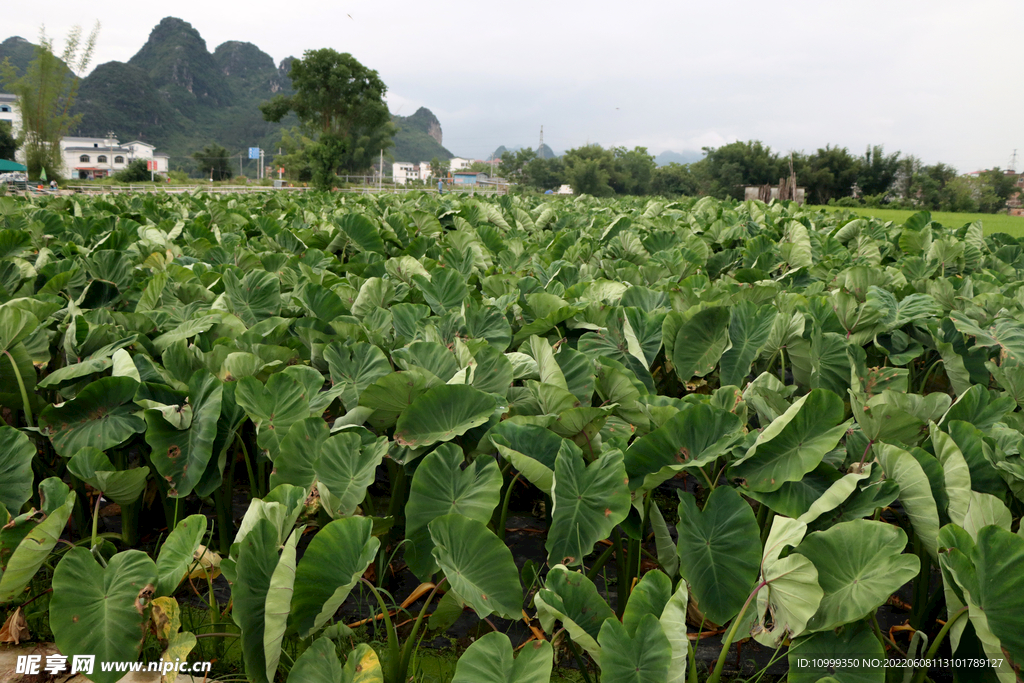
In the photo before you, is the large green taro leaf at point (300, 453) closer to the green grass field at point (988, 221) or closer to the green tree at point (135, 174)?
the green grass field at point (988, 221)

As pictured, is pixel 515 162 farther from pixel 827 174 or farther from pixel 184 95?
pixel 184 95

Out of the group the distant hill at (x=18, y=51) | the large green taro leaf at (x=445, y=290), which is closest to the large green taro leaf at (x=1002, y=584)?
the large green taro leaf at (x=445, y=290)

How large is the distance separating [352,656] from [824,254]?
288 centimetres

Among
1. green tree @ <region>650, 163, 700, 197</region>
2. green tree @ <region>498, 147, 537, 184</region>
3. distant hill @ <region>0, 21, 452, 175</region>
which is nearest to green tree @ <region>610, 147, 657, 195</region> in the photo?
green tree @ <region>650, 163, 700, 197</region>

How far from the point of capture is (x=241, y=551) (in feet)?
2.58

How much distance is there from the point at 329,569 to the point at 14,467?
0.75m

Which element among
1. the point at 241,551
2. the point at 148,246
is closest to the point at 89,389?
the point at 241,551

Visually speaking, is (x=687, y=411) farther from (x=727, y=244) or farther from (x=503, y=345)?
(x=727, y=244)

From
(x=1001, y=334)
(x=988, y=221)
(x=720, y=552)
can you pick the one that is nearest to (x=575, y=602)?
(x=720, y=552)

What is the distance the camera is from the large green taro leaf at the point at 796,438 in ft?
3.12

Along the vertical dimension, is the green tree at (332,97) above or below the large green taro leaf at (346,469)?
above

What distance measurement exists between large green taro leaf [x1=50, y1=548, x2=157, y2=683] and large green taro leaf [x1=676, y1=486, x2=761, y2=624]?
0.83 m

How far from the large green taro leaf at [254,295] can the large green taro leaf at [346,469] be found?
87 cm

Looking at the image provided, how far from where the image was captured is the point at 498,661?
837 mm
